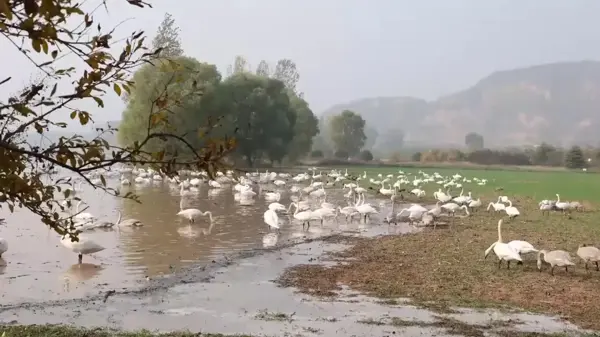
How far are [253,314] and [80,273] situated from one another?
221 inches

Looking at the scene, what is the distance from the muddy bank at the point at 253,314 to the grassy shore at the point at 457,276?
0.61 meters

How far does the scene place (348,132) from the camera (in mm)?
128375

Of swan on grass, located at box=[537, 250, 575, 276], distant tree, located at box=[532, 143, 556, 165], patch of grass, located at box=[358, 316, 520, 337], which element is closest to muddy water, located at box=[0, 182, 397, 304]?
patch of grass, located at box=[358, 316, 520, 337]

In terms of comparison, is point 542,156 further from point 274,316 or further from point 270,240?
point 274,316

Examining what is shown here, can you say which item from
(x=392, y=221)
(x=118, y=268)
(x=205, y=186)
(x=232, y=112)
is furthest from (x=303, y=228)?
(x=232, y=112)

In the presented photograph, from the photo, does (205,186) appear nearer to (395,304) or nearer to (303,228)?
(303,228)

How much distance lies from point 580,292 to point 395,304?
3.99 meters

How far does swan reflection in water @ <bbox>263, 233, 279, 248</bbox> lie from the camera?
19234 mm

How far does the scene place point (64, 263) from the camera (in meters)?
15.6

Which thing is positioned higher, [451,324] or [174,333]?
[174,333]

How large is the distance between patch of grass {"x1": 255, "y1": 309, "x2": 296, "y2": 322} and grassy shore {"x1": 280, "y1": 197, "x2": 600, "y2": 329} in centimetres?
179

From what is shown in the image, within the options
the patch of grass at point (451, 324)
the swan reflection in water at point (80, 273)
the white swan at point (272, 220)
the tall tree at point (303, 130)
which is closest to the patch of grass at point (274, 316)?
the patch of grass at point (451, 324)

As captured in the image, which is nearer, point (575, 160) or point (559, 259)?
point (559, 259)

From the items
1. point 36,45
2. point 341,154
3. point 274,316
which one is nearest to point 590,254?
point 274,316
